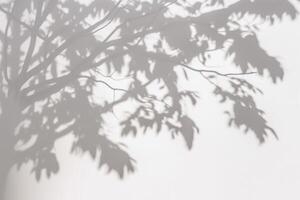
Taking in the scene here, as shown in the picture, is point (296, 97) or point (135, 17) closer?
point (296, 97)

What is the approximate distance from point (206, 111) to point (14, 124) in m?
0.67

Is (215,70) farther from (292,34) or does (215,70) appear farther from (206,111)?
(292,34)

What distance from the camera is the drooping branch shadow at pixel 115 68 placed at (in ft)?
4.54

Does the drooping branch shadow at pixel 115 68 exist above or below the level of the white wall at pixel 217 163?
above

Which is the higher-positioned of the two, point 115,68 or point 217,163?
point 115,68

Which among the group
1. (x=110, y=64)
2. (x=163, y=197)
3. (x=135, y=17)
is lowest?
(x=163, y=197)

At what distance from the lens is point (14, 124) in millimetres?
1479

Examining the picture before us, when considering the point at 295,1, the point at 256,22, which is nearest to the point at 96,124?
the point at 256,22

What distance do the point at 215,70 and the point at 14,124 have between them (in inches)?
28.3

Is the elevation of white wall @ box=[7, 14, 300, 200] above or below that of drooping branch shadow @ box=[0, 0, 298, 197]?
below

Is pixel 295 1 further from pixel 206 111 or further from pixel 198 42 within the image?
pixel 206 111

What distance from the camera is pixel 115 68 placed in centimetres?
146

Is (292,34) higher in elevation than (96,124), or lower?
higher

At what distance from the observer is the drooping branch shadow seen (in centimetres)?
138
